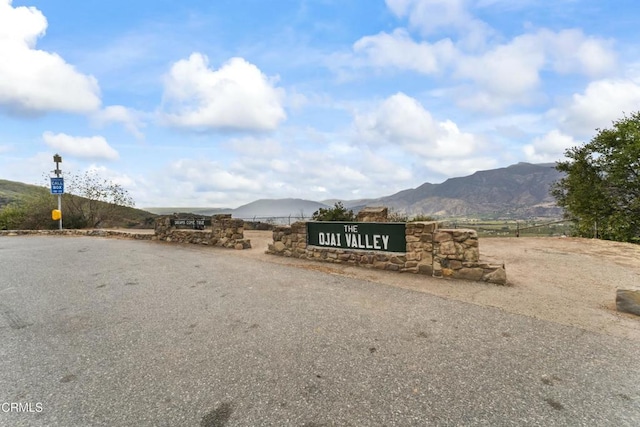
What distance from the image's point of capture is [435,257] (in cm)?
720

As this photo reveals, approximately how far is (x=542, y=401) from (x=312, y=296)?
3.71 metres

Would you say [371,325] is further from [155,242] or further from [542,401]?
[155,242]

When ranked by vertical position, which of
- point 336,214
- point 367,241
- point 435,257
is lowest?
point 435,257

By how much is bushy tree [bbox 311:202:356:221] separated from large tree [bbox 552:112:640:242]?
13150 mm

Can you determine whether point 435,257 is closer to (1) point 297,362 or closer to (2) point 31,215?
(1) point 297,362

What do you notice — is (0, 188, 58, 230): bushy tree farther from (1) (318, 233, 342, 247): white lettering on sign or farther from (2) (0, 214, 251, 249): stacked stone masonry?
(1) (318, 233, 342, 247): white lettering on sign

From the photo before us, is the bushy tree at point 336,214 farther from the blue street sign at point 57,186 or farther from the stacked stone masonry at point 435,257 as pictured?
the blue street sign at point 57,186

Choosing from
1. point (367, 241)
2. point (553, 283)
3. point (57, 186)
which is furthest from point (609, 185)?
point (57, 186)

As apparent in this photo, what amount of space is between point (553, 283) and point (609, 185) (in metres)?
15.6

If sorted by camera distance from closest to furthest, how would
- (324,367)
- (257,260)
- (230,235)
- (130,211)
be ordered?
(324,367) → (257,260) → (230,235) → (130,211)

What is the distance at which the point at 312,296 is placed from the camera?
5.72 meters

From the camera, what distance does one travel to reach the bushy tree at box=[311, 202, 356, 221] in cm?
1458

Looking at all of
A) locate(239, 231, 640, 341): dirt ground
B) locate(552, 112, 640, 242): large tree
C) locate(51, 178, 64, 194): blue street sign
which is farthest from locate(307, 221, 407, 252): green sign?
locate(51, 178, 64, 194): blue street sign

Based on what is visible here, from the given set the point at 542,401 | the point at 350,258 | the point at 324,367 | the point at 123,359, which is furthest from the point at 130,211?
the point at 542,401
